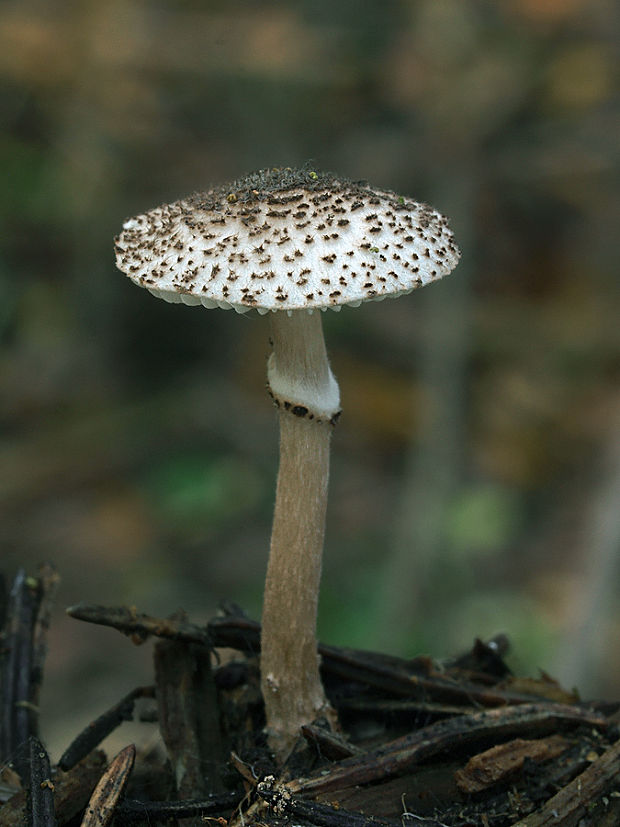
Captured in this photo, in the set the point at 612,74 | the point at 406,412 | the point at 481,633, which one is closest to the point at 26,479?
the point at 406,412

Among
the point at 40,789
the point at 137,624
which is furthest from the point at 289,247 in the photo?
the point at 40,789

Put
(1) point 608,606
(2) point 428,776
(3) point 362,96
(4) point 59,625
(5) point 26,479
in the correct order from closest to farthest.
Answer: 1. (2) point 428,776
2. (1) point 608,606
3. (4) point 59,625
4. (5) point 26,479
5. (3) point 362,96

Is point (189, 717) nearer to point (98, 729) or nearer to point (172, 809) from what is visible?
point (98, 729)

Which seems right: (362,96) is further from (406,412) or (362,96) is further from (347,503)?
(347,503)

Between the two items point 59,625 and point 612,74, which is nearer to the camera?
point 59,625

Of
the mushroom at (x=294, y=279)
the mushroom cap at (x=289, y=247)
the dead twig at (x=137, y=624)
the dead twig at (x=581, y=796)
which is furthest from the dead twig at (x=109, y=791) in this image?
the mushroom cap at (x=289, y=247)

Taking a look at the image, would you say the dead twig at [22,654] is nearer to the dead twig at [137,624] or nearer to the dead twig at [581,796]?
the dead twig at [137,624]
